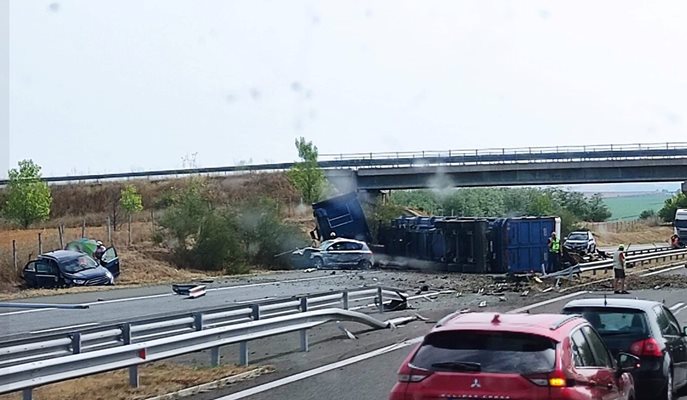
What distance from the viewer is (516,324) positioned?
8.11 meters

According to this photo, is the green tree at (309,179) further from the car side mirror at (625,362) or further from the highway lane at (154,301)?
the car side mirror at (625,362)

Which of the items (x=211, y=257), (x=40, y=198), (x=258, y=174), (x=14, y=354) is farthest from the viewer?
(x=258, y=174)

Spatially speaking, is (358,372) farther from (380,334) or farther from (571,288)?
(571,288)

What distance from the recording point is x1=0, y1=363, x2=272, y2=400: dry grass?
523 inches

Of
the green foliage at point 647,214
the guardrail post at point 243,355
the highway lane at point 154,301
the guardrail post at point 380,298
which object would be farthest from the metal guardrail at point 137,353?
the green foliage at point 647,214

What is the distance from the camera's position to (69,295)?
3362 cm

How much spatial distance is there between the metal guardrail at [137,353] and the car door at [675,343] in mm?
6070

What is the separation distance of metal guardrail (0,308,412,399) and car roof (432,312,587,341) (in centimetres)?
476

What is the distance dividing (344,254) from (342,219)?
4.50 metres

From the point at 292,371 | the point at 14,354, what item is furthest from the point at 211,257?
the point at 14,354

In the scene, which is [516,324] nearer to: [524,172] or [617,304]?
[617,304]

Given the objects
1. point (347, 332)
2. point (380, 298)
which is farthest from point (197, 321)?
point (380, 298)

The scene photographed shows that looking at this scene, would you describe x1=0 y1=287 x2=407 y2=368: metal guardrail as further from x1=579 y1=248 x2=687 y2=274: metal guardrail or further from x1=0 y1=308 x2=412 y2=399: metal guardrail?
x1=579 y1=248 x2=687 y2=274: metal guardrail

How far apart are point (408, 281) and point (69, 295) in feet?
40.4
